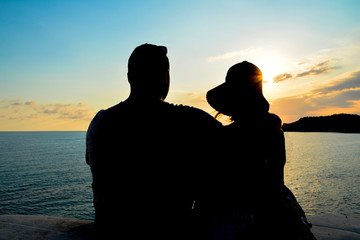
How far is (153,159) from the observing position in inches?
62.2

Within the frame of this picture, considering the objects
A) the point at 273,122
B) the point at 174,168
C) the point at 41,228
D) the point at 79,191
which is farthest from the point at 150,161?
the point at 79,191

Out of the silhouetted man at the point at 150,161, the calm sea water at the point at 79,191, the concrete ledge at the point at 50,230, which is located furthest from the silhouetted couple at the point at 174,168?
the calm sea water at the point at 79,191

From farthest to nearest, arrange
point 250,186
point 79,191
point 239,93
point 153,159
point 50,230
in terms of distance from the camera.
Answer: point 79,191, point 50,230, point 239,93, point 250,186, point 153,159

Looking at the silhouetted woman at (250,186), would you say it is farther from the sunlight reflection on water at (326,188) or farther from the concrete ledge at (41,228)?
the sunlight reflection on water at (326,188)

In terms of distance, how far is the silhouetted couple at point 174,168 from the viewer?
5.20ft

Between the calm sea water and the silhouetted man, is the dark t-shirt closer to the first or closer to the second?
the silhouetted man

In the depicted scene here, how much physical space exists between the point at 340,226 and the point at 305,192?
73.5 feet

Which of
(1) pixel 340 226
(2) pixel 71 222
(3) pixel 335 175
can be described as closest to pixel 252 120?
(2) pixel 71 222

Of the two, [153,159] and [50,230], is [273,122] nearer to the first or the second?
[153,159]

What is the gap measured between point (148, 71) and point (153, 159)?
0.66 meters

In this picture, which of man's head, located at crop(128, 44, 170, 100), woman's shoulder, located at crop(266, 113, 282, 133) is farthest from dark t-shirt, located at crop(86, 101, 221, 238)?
woman's shoulder, located at crop(266, 113, 282, 133)

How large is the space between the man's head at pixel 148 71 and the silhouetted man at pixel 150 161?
7 centimetres

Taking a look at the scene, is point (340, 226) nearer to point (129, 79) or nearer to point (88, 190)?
point (129, 79)

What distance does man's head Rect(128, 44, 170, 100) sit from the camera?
174cm
